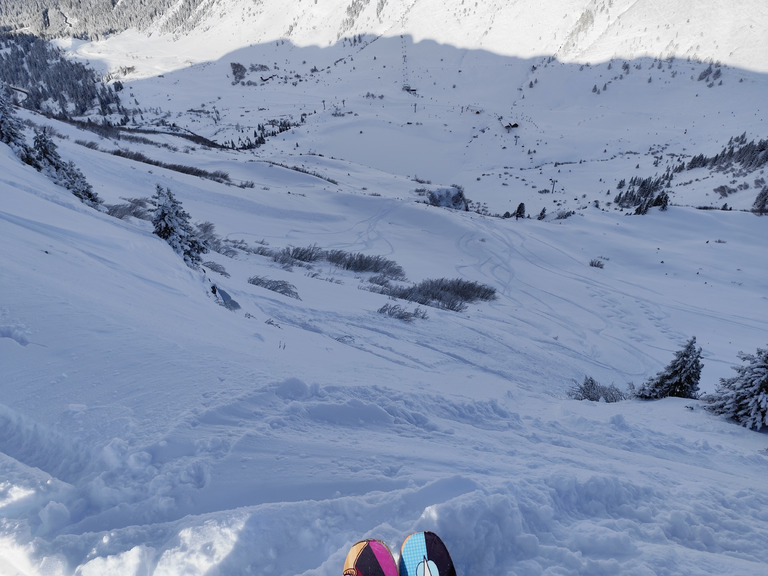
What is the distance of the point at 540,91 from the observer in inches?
2124

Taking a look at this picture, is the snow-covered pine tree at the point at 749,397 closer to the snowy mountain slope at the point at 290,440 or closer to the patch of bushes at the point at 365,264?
the snowy mountain slope at the point at 290,440

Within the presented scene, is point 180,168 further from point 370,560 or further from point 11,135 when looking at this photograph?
point 370,560

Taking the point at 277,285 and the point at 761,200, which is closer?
the point at 277,285

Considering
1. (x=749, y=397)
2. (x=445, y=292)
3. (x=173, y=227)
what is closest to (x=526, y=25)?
(x=445, y=292)

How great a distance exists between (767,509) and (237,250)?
41.6 ft

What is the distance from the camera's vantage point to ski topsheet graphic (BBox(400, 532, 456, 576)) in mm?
2188

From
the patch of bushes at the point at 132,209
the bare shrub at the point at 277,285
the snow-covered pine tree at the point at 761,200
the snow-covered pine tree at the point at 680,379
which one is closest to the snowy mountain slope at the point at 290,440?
the snow-covered pine tree at the point at 680,379

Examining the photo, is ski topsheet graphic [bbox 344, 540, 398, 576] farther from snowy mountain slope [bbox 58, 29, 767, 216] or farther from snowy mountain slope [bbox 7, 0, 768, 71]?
snowy mountain slope [bbox 7, 0, 768, 71]

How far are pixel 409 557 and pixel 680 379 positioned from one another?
6758 millimetres

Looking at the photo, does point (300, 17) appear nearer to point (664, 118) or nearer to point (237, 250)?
point (664, 118)

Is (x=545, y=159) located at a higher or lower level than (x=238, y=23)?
lower

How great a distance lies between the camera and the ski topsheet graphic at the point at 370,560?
206 centimetres

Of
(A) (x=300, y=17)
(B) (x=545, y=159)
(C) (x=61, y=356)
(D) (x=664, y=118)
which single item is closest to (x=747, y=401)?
(C) (x=61, y=356)

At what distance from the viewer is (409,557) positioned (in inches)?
88.1
